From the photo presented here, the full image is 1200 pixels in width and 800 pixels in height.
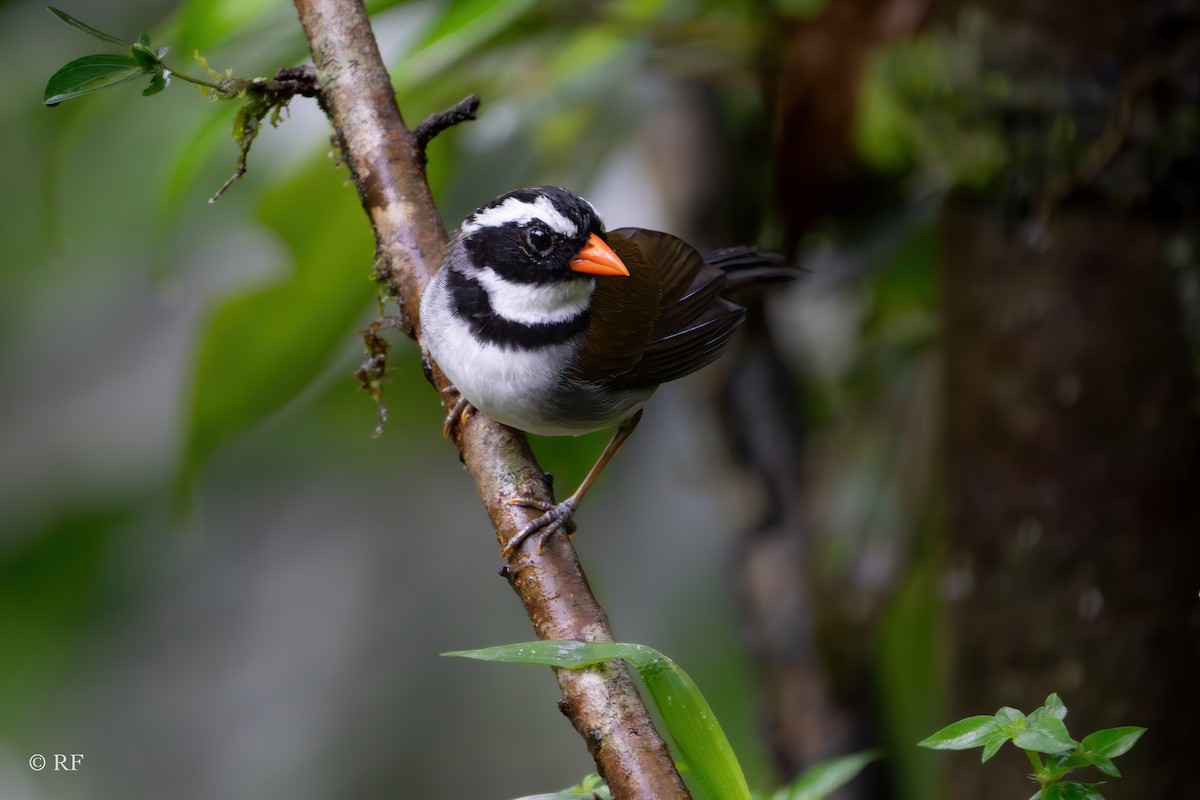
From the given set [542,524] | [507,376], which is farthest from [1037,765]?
[507,376]

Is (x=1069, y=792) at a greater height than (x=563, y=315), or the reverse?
(x=563, y=315)

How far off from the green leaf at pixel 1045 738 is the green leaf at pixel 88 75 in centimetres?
102

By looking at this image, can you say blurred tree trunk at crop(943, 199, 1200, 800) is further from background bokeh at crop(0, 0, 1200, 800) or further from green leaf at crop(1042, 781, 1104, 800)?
green leaf at crop(1042, 781, 1104, 800)

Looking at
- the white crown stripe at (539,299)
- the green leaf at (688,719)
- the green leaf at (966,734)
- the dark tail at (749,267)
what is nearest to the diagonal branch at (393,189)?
the white crown stripe at (539,299)

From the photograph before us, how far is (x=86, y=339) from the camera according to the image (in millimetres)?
3855

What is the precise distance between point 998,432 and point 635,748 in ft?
3.91

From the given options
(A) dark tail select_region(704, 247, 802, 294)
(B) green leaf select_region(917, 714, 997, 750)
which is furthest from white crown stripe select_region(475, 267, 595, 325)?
(B) green leaf select_region(917, 714, 997, 750)

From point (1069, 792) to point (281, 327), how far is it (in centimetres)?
169

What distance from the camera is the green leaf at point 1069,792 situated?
808 mm

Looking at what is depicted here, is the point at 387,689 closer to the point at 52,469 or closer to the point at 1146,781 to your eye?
the point at 52,469

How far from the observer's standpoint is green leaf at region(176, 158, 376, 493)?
2.09 metres

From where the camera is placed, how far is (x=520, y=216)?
5.83 ft

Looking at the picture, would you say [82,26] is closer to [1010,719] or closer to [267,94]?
[267,94]

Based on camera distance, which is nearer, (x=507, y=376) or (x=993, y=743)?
(x=993, y=743)
